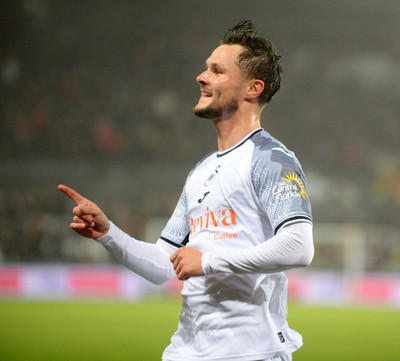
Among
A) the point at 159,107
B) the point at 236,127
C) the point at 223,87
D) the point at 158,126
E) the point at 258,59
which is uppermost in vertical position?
the point at 159,107

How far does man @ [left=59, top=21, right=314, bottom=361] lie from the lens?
270 cm

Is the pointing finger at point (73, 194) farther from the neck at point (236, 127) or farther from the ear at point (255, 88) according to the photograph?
the ear at point (255, 88)

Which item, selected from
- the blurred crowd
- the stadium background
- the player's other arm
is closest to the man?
the player's other arm

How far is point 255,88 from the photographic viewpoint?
310cm

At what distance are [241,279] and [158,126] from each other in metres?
18.0

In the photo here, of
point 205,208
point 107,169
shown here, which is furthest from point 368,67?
point 205,208

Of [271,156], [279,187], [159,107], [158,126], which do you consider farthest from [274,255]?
[159,107]

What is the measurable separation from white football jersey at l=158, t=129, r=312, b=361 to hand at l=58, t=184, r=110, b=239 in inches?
15.1

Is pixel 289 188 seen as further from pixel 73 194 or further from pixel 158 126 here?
pixel 158 126

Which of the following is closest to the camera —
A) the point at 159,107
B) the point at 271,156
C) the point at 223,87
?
the point at 271,156

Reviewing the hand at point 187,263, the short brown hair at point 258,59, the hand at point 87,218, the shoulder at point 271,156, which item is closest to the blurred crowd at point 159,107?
the hand at point 87,218

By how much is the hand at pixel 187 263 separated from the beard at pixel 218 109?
0.61 m

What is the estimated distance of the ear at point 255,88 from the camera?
309 centimetres

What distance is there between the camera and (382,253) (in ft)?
58.1
